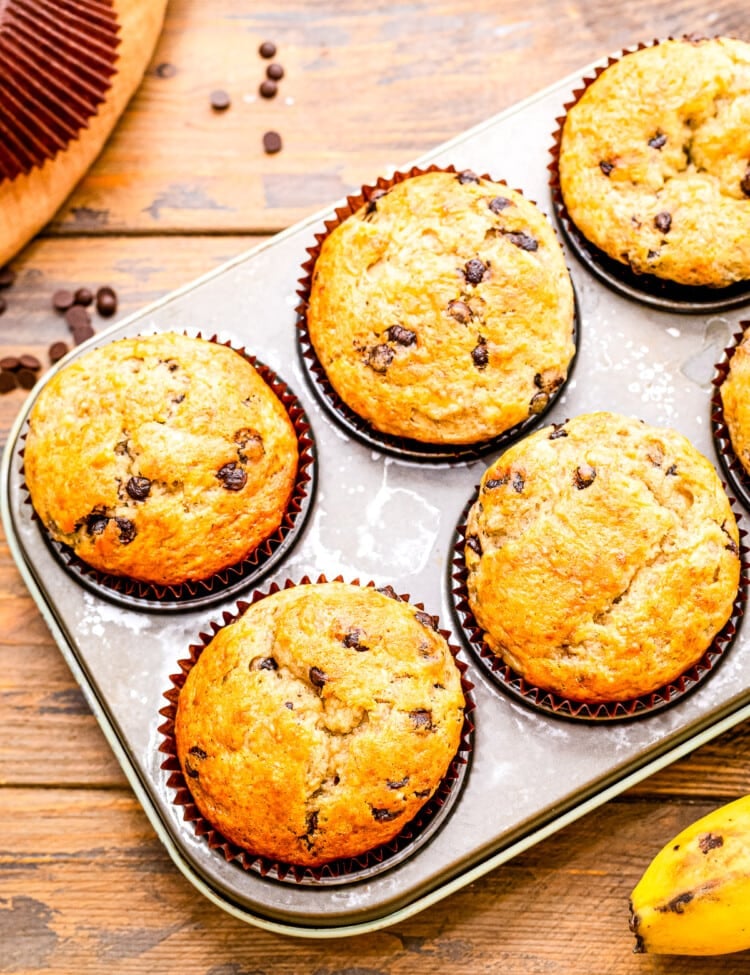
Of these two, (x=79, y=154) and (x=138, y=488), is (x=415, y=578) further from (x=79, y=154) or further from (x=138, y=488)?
(x=79, y=154)

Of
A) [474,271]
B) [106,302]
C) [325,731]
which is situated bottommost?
[325,731]

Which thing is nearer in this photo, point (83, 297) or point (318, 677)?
point (318, 677)

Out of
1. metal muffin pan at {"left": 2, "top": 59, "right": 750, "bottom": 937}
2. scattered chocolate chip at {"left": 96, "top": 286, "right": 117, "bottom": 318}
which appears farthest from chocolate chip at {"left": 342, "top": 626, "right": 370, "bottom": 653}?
scattered chocolate chip at {"left": 96, "top": 286, "right": 117, "bottom": 318}

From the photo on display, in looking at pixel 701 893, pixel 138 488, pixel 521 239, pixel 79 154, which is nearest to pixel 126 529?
pixel 138 488

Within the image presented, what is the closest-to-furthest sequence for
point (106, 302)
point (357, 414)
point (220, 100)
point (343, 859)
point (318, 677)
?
point (318, 677)
point (343, 859)
point (357, 414)
point (106, 302)
point (220, 100)

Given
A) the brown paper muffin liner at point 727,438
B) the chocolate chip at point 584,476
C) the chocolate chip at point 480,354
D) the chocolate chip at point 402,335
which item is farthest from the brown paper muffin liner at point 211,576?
the brown paper muffin liner at point 727,438
